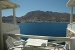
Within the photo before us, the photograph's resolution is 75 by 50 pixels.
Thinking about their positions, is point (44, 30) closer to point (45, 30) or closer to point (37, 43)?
point (45, 30)

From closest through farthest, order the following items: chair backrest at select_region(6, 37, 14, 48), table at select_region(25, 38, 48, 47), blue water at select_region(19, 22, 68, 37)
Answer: table at select_region(25, 38, 48, 47), chair backrest at select_region(6, 37, 14, 48), blue water at select_region(19, 22, 68, 37)

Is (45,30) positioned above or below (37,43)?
below

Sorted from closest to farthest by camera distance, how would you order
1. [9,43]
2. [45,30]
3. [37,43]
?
1. [37,43]
2. [9,43]
3. [45,30]

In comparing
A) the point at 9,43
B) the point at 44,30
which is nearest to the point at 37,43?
the point at 9,43

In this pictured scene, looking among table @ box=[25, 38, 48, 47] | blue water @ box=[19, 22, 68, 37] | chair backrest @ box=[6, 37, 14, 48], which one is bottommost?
blue water @ box=[19, 22, 68, 37]

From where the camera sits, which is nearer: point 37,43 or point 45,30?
point 37,43

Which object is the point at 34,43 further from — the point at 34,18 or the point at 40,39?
the point at 34,18

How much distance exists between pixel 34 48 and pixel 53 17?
7789 cm

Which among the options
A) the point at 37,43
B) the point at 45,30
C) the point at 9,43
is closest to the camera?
the point at 37,43

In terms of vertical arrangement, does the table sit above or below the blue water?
→ above

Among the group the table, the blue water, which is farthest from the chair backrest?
the blue water

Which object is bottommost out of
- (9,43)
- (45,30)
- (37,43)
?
(45,30)

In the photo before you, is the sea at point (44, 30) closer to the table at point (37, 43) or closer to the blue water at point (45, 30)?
the blue water at point (45, 30)

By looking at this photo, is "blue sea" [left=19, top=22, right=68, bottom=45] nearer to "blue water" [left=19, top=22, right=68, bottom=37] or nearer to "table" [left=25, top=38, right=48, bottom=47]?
"blue water" [left=19, top=22, right=68, bottom=37]
